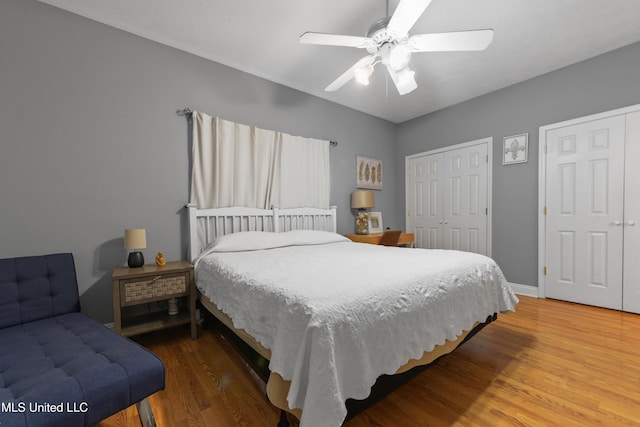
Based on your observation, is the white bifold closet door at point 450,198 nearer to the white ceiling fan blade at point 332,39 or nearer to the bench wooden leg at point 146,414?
the white ceiling fan blade at point 332,39

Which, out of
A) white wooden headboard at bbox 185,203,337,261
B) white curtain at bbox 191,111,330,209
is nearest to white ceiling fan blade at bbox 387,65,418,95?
white curtain at bbox 191,111,330,209

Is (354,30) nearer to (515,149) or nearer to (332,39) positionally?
(332,39)

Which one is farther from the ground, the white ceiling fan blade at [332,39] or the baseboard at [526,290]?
the white ceiling fan blade at [332,39]

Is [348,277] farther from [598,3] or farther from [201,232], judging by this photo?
[598,3]

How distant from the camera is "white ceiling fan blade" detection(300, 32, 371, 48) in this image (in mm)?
1776

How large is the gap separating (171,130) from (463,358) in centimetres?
313

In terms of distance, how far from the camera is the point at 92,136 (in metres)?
2.18

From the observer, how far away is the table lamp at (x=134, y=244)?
211 centimetres

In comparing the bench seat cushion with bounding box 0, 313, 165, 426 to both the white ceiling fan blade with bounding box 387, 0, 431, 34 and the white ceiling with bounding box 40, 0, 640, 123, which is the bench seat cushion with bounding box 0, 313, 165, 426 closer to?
the white ceiling fan blade with bounding box 387, 0, 431, 34

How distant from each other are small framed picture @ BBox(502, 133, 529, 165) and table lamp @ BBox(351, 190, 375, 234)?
1.81m

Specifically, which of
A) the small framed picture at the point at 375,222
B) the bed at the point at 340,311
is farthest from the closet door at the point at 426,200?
the bed at the point at 340,311

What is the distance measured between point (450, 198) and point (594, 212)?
5.05 ft

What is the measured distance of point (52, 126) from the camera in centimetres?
204

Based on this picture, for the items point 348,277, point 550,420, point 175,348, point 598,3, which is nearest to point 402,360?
point 348,277
